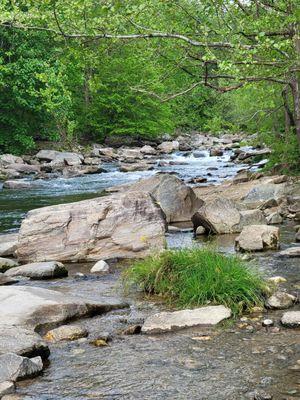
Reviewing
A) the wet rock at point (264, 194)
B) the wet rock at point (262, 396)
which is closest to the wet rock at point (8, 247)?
A: the wet rock at point (264, 194)

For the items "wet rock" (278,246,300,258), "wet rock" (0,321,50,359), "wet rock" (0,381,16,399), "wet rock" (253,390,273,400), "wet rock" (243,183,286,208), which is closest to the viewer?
"wet rock" (253,390,273,400)

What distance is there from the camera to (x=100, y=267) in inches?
339

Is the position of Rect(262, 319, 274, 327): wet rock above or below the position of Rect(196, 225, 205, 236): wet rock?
above

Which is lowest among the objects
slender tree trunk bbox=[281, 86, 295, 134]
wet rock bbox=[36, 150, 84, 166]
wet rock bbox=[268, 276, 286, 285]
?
wet rock bbox=[268, 276, 286, 285]

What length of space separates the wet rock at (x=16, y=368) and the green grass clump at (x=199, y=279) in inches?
89.5

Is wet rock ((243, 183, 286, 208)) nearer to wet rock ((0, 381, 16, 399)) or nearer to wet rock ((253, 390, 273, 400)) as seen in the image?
wet rock ((253, 390, 273, 400))

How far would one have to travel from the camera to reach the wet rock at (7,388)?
4211mm

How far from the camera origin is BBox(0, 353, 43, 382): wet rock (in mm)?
4418

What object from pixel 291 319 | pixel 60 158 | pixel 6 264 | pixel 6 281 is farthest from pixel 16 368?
pixel 60 158

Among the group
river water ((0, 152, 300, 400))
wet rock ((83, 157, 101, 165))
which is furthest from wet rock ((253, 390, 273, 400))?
wet rock ((83, 157, 101, 165))

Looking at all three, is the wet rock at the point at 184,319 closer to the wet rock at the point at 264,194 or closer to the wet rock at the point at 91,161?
the wet rock at the point at 264,194

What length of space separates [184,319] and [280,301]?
116 cm

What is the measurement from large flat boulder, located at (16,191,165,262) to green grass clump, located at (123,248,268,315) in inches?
81.2

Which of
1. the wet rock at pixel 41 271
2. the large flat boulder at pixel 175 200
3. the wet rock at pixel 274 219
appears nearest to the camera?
the wet rock at pixel 41 271
